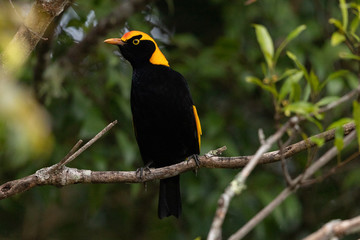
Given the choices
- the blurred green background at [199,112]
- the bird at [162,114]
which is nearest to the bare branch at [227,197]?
the blurred green background at [199,112]

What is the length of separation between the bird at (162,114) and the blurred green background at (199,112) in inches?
4.5

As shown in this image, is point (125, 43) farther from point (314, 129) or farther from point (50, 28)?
point (314, 129)

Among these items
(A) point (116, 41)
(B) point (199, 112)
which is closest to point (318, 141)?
(A) point (116, 41)

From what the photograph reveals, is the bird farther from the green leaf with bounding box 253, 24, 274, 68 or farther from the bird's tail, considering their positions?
the green leaf with bounding box 253, 24, 274, 68

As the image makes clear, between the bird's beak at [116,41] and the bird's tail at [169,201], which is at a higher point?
the bird's beak at [116,41]

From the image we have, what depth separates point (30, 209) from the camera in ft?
17.6

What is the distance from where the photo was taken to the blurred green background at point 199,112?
390 cm

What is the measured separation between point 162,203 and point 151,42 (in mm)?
1146

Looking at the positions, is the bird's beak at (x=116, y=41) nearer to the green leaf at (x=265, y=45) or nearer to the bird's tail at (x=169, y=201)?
the bird's tail at (x=169, y=201)

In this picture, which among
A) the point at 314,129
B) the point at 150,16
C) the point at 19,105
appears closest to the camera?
the point at 19,105

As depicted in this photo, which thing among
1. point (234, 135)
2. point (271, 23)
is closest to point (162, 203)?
point (234, 135)

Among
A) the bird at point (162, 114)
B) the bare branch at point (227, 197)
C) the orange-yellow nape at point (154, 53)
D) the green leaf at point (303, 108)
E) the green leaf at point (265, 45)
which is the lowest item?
Answer: the bird at point (162, 114)

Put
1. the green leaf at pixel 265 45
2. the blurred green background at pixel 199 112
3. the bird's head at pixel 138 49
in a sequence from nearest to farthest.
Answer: the green leaf at pixel 265 45 → the blurred green background at pixel 199 112 → the bird's head at pixel 138 49

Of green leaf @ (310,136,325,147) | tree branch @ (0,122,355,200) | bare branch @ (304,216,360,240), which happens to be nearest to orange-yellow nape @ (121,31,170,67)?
tree branch @ (0,122,355,200)
